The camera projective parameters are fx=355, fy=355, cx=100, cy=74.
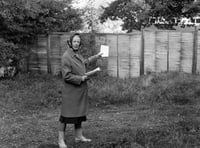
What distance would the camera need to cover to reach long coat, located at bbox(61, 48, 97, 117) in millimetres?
5395

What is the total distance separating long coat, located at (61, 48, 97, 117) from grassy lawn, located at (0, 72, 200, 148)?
574 mm

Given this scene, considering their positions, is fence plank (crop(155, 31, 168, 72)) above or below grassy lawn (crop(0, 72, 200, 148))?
above

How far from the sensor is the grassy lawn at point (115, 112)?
5875mm

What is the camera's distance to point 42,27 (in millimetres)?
12523

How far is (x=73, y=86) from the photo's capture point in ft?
18.0

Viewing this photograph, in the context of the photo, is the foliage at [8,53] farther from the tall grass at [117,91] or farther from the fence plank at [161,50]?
the fence plank at [161,50]

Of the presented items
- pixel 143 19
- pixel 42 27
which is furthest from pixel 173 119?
pixel 42 27

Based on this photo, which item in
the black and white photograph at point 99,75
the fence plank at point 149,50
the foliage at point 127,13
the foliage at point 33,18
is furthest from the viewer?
the foliage at point 127,13

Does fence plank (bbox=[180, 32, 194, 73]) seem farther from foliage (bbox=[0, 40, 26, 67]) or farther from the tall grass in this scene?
foliage (bbox=[0, 40, 26, 67])

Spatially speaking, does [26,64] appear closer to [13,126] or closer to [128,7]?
[128,7]

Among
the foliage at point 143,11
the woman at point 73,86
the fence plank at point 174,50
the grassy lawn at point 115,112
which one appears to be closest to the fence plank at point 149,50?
the fence plank at point 174,50

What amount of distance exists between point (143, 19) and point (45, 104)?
5380mm

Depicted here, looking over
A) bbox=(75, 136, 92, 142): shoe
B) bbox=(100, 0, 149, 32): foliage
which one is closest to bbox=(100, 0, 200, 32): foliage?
bbox=(100, 0, 149, 32): foliage

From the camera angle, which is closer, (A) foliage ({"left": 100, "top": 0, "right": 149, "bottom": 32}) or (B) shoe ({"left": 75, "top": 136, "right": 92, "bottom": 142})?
(B) shoe ({"left": 75, "top": 136, "right": 92, "bottom": 142})
